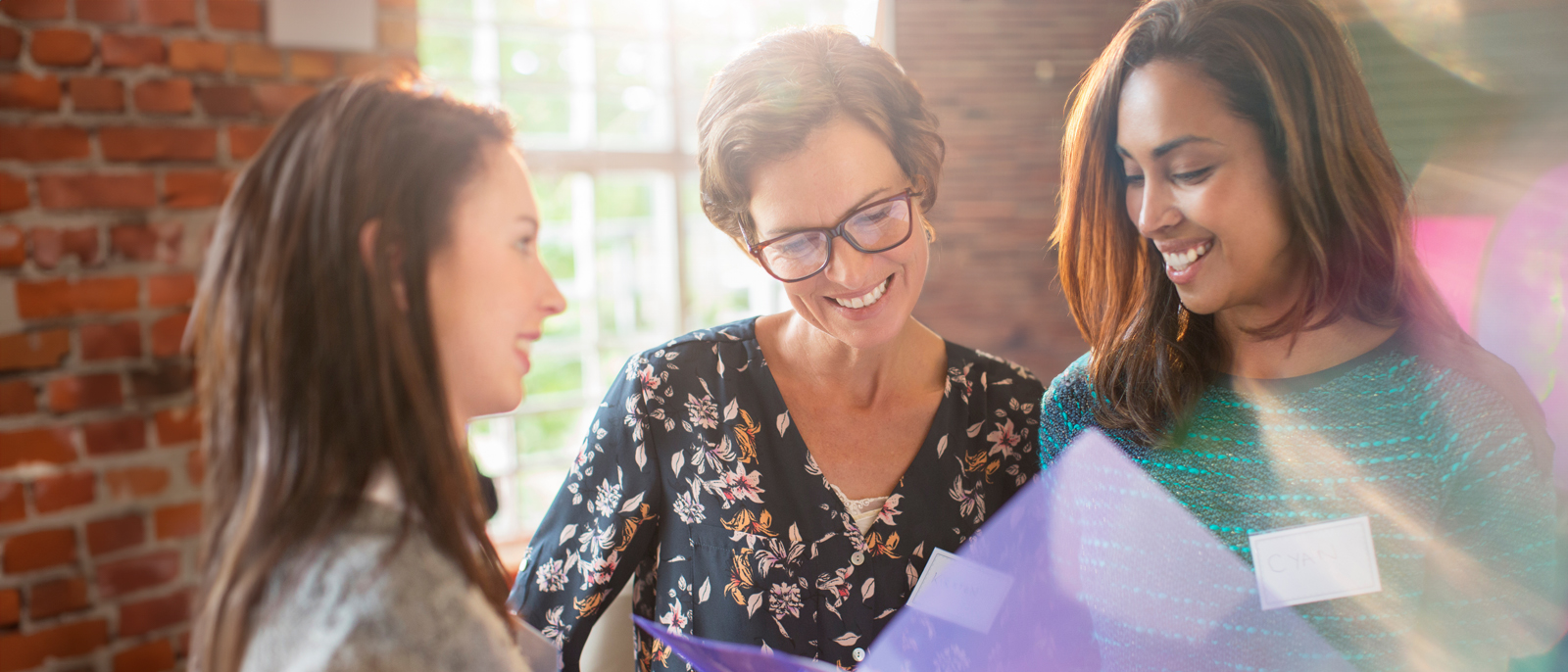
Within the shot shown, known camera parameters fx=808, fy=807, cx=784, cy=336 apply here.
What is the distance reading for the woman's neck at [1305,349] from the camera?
42.9 inches

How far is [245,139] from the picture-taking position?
195 cm

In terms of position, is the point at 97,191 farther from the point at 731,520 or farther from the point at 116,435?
the point at 731,520

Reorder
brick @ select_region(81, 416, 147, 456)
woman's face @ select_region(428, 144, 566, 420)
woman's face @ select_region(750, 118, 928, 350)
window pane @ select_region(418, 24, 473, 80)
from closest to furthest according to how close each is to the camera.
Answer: woman's face @ select_region(428, 144, 566, 420) → woman's face @ select_region(750, 118, 928, 350) → brick @ select_region(81, 416, 147, 456) → window pane @ select_region(418, 24, 473, 80)

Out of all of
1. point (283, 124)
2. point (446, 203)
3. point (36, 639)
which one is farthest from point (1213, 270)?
point (36, 639)

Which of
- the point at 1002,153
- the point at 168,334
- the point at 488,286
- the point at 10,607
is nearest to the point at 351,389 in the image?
the point at 488,286

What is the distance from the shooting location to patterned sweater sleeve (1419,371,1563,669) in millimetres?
968

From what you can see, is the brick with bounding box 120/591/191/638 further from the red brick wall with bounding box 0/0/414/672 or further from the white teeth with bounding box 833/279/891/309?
the white teeth with bounding box 833/279/891/309

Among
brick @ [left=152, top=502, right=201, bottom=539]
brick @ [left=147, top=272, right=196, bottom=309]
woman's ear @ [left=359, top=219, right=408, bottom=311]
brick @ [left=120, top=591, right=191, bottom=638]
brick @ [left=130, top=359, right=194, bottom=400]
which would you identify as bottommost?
brick @ [left=120, top=591, right=191, bottom=638]

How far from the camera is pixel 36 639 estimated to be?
1.72 m

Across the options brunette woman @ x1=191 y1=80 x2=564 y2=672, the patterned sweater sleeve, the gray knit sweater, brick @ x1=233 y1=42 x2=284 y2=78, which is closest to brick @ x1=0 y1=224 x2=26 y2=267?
brick @ x1=233 y1=42 x2=284 y2=78

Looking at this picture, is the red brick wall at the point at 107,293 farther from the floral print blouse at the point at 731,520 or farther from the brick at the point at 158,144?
the floral print blouse at the point at 731,520

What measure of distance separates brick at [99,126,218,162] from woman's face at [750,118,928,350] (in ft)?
4.77

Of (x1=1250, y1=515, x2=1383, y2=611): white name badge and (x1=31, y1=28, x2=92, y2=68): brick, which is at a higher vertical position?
(x1=31, y1=28, x2=92, y2=68): brick

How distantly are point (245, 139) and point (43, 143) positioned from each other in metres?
0.37
